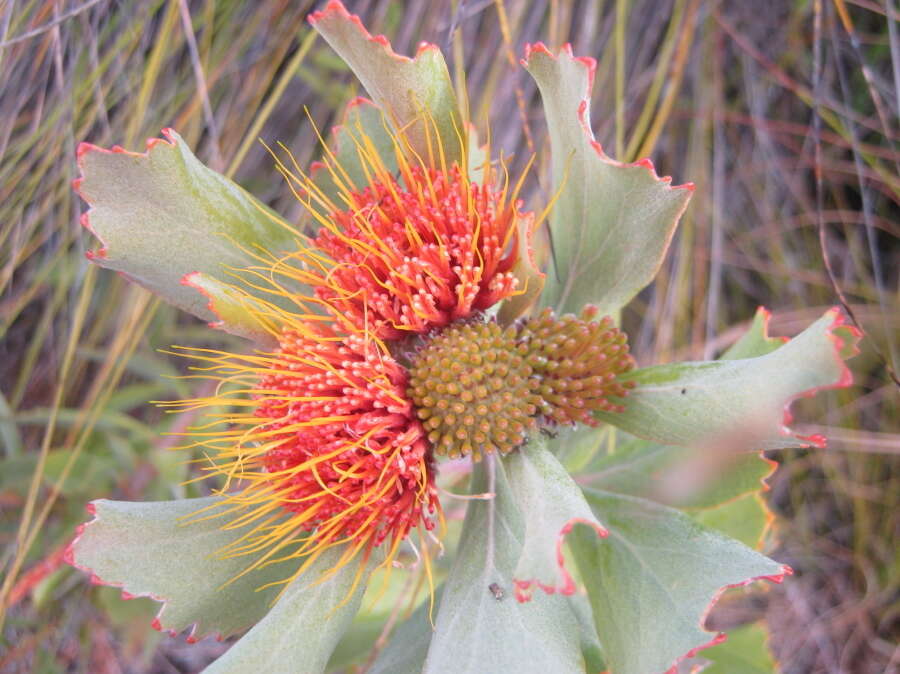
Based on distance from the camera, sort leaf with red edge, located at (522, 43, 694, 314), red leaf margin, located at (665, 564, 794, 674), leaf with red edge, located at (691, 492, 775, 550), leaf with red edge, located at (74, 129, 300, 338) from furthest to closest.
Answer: leaf with red edge, located at (691, 492, 775, 550)
leaf with red edge, located at (74, 129, 300, 338)
leaf with red edge, located at (522, 43, 694, 314)
red leaf margin, located at (665, 564, 794, 674)

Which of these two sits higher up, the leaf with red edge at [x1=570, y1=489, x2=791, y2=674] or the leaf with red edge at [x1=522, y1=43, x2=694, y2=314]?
the leaf with red edge at [x1=522, y1=43, x2=694, y2=314]

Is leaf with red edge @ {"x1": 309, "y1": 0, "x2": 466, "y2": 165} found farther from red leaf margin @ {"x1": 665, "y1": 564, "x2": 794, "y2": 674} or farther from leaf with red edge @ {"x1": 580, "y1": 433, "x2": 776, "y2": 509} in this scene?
red leaf margin @ {"x1": 665, "y1": 564, "x2": 794, "y2": 674}

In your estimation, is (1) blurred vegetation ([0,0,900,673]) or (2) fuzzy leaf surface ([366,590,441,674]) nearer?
(2) fuzzy leaf surface ([366,590,441,674])

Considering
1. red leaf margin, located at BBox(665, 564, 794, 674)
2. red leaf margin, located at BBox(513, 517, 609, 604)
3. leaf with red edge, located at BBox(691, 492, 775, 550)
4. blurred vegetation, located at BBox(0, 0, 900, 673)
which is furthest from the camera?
blurred vegetation, located at BBox(0, 0, 900, 673)

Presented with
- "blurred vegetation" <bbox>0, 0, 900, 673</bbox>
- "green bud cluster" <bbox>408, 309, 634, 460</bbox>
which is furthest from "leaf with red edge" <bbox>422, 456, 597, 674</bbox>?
"blurred vegetation" <bbox>0, 0, 900, 673</bbox>

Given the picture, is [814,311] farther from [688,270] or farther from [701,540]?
[701,540]

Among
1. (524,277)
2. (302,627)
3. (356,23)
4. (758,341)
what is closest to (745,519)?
(758,341)
